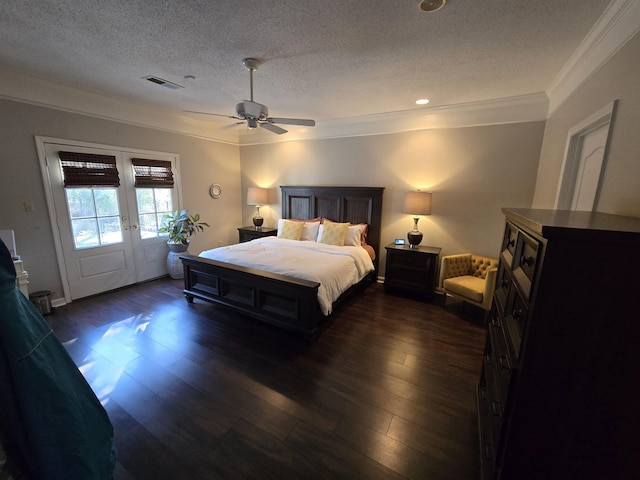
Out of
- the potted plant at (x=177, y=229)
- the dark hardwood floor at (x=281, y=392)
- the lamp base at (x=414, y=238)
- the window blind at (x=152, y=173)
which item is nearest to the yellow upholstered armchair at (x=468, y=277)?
the dark hardwood floor at (x=281, y=392)

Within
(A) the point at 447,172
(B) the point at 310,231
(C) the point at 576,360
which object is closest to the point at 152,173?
(B) the point at 310,231

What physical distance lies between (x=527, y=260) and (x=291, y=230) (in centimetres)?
354

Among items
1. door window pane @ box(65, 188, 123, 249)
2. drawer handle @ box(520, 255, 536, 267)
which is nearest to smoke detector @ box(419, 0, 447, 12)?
drawer handle @ box(520, 255, 536, 267)

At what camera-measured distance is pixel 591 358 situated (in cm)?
84

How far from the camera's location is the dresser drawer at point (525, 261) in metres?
0.94

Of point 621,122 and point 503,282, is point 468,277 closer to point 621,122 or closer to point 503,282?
point 503,282

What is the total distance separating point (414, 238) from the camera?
12.1 feet

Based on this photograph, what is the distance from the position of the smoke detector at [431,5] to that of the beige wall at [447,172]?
7.24 feet

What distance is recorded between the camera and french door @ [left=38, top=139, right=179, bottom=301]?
323 cm

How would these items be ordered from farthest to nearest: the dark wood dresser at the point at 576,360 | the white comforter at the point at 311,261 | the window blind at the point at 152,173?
the window blind at the point at 152,173 → the white comforter at the point at 311,261 → the dark wood dresser at the point at 576,360

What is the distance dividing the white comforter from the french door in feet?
4.90

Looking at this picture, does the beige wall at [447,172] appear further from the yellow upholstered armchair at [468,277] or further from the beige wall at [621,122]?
the beige wall at [621,122]

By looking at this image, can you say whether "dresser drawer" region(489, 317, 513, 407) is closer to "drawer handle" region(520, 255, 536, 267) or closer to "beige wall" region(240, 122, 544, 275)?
"drawer handle" region(520, 255, 536, 267)

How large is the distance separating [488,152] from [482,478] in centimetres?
341
